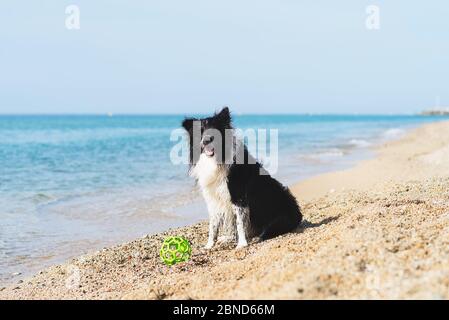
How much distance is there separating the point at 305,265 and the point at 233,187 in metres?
2.69

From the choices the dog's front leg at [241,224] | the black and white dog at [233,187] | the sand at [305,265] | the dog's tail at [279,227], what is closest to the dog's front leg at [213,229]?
the black and white dog at [233,187]

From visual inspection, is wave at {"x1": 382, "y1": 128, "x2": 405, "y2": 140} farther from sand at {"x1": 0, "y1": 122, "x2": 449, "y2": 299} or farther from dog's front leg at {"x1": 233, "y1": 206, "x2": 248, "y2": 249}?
dog's front leg at {"x1": 233, "y1": 206, "x2": 248, "y2": 249}

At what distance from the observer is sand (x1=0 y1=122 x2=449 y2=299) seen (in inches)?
166

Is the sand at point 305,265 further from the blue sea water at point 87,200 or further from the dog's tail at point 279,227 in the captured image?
the blue sea water at point 87,200

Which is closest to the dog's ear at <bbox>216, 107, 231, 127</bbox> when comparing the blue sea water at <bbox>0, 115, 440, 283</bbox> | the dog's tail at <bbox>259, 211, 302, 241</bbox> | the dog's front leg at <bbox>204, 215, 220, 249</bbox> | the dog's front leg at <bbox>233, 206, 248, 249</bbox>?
the blue sea water at <bbox>0, 115, 440, 283</bbox>

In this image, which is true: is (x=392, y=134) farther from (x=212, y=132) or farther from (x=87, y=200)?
(x=212, y=132)

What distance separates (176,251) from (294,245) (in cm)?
154

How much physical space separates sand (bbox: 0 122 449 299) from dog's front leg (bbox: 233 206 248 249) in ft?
0.48

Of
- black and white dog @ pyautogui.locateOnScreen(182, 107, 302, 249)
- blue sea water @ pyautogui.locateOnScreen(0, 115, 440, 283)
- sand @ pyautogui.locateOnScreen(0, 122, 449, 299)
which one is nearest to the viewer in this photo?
sand @ pyautogui.locateOnScreen(0, 122, 449, 299)

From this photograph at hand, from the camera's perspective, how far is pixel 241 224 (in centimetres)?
744

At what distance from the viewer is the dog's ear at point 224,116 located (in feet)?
23.2
